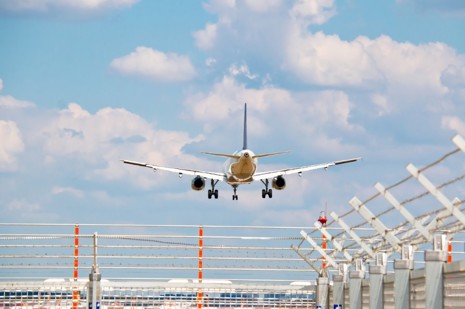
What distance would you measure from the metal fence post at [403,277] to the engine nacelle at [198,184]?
55040 millimetres

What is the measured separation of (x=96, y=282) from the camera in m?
33.2

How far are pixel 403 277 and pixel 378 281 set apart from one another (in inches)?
121

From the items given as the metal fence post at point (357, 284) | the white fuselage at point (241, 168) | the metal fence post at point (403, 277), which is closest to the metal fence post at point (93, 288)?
the metal fence post at point (357, 284)

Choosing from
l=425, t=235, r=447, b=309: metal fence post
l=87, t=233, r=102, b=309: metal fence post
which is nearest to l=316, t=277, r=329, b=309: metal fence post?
l=87, t=233, r=102, b=309: metal fence post

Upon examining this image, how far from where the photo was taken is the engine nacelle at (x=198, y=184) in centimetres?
7306

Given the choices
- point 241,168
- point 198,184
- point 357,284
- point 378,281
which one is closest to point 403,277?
point 378,281

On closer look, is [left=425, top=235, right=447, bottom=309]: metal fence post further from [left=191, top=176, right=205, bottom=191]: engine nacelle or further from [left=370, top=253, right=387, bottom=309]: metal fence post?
[left=191, top=176, right=205, bottom=191]: engine nacelle

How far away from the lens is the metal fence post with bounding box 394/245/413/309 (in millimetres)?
17750

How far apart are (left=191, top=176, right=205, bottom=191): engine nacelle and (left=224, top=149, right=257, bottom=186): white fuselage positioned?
65.3 inches

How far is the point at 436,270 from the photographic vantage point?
51.0ft

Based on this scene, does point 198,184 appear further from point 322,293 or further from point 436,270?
point 436,270

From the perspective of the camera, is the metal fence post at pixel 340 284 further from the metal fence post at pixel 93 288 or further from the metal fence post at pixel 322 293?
the metal fence post at pixel 93 288

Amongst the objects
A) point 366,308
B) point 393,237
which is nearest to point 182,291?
point 366,308

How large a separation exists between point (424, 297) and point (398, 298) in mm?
1127
